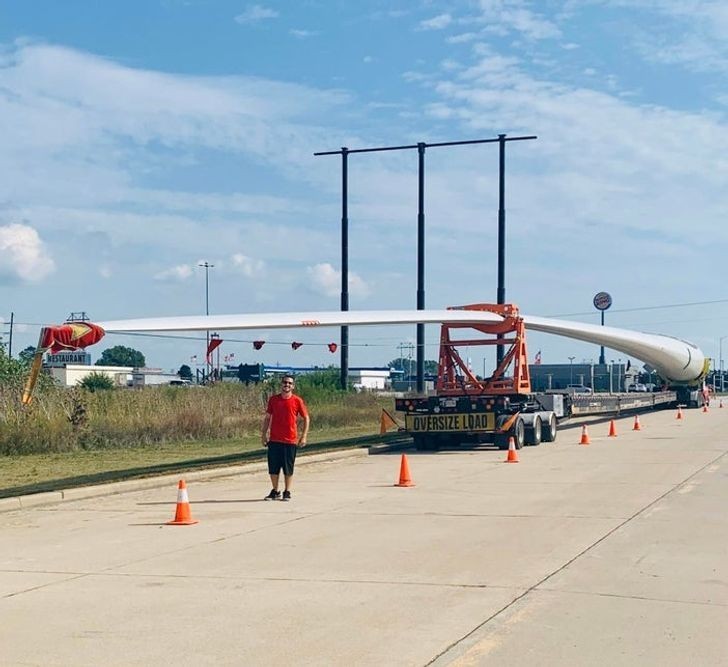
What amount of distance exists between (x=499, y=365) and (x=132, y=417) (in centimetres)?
1068

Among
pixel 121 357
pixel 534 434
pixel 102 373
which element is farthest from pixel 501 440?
pixel 121 357

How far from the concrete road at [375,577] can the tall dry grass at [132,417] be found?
10128 millimetres

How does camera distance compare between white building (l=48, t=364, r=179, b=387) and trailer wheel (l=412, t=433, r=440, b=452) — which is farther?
white building (l=48, t=364, r=179, b=387)

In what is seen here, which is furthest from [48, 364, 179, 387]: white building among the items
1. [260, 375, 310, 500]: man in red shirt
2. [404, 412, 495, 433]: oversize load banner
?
[260, 375, 310, 500]: man in red shirt

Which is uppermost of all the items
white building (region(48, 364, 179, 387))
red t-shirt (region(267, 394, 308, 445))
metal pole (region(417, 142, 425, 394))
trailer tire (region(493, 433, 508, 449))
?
metal pole (region(417, 142, 425, 394))

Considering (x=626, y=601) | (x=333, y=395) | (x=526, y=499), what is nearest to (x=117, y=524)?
(x=526, y=499)

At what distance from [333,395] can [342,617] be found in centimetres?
3688

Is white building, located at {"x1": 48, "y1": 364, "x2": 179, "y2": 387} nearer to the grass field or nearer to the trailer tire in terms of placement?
the grass field

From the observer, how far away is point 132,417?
3027 cm

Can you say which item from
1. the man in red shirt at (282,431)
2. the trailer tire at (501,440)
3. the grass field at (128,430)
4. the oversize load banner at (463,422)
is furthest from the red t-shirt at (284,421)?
the trailer tire at (501,440)

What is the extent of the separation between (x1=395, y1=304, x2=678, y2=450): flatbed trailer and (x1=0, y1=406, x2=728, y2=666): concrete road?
27.5 ft

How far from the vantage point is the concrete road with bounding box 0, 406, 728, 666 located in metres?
6.90

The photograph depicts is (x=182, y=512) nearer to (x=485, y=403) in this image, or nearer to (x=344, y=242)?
(x=485, y=403)

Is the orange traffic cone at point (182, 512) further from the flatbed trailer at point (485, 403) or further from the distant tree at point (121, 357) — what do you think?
the distant tree at point (121, 357)
